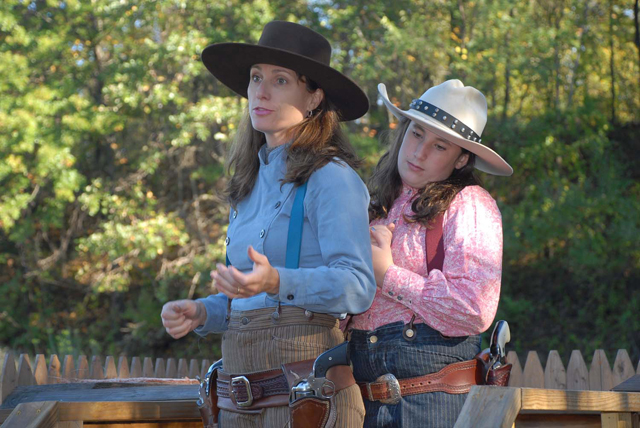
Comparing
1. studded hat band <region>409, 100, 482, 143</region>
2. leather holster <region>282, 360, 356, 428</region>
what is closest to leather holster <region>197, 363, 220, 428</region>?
leather holster <region>282, 360, 356, 428</region>

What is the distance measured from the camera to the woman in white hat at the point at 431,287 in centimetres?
267

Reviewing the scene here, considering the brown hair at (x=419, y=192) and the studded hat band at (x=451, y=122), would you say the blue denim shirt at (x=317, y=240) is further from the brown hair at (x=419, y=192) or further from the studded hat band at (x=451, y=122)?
the studded hat band at (x=451, y=122)

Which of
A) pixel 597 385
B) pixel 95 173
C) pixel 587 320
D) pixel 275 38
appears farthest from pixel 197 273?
pixel 275 38

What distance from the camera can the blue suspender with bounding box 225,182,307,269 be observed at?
8.16 feet

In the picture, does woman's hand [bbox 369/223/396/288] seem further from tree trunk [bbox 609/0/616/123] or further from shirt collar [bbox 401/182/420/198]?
tree trunk [bbox 609/0/616/123]

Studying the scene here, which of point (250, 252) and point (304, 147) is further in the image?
point (304, 147)

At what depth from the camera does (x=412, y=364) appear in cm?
269

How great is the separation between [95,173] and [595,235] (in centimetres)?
906

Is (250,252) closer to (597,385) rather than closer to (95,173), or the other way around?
(597,385)

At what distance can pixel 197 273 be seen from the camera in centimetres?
1298

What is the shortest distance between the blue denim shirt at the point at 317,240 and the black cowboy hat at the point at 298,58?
0.28 m

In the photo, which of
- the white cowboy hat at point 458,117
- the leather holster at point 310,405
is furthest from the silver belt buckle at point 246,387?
the white cowboy hat at point 458,117

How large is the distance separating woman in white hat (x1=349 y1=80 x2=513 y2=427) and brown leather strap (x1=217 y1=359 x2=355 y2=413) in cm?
28

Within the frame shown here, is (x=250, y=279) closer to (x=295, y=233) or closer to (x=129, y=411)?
(x=295, y=233)
